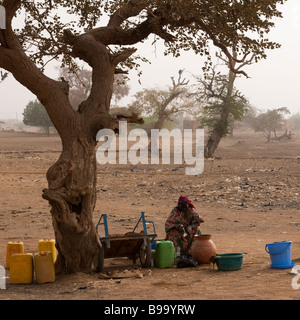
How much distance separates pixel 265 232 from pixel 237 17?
5.11 meters

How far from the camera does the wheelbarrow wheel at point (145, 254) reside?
8.96m

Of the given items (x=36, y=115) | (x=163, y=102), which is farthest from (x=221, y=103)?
(x=36, y=115)

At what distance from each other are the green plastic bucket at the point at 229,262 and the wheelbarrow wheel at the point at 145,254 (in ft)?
3.49

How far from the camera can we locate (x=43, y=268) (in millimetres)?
8211

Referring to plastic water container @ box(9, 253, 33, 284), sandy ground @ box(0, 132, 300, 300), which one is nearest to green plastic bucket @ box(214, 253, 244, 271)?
sandy ground @ box(0, 132, 300, 300)

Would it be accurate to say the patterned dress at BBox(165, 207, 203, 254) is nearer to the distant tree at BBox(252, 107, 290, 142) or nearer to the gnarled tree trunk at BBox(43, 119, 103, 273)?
the gnarled tree trunk at BBox(43, 119, 103, 273)

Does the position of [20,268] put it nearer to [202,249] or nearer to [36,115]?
[202,249]

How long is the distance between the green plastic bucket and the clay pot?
61 centimetres

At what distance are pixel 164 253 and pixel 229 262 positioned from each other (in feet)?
3.56

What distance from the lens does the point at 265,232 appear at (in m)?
12.5

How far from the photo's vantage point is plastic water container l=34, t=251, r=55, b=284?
820cm

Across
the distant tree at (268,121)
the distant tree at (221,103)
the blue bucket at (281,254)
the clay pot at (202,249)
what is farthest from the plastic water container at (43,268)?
the distant tree at (268,121)

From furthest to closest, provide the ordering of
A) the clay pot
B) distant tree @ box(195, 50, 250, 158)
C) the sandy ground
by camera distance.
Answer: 1. distant tree @ box(195, 50, 250, 158)
2. the clay pot
3. the sandy ground
